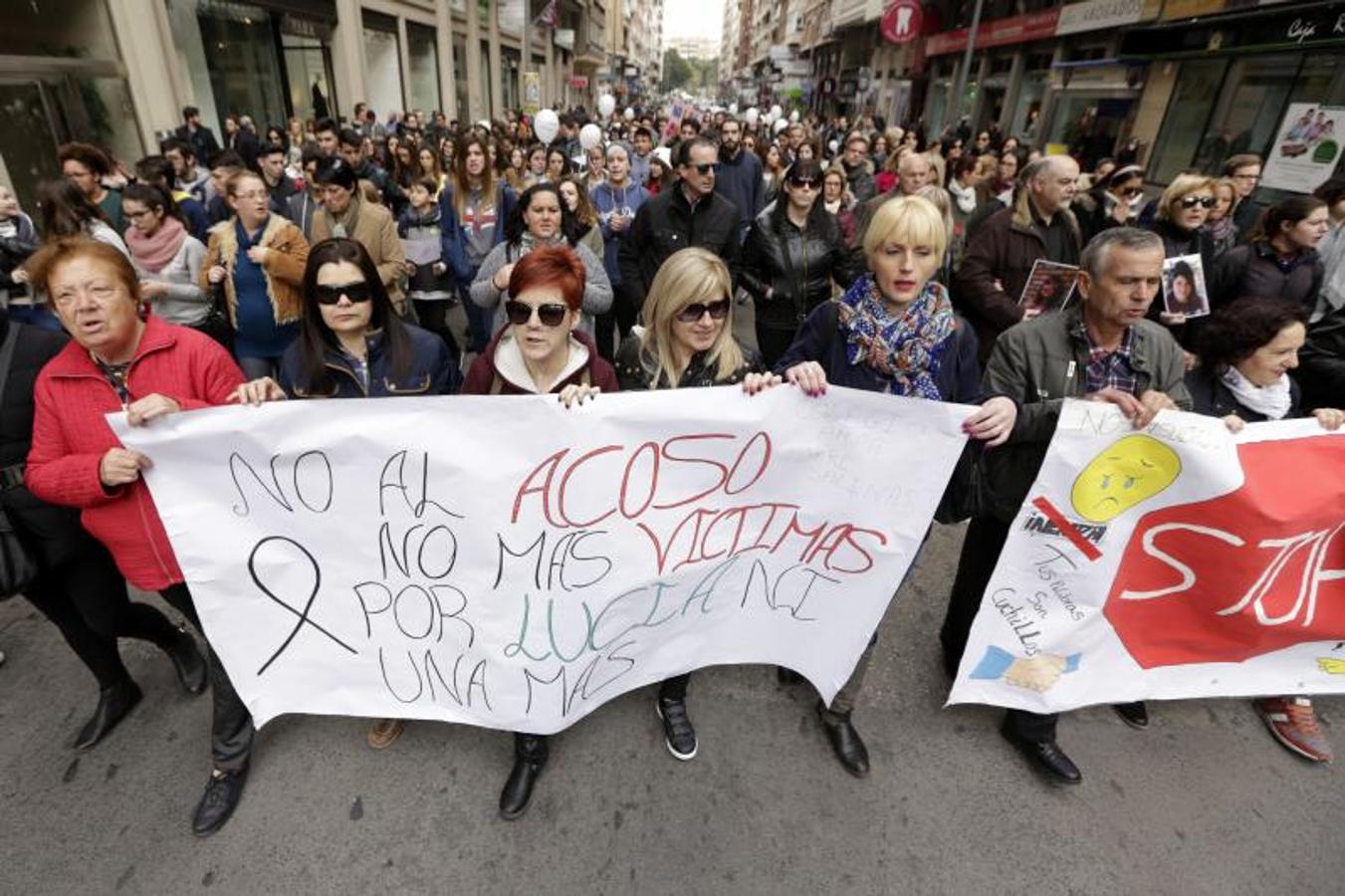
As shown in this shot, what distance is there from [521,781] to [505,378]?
141 cm

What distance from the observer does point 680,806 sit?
2.34 meters

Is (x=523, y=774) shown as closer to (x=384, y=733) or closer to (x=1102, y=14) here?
(x=384, y=733)

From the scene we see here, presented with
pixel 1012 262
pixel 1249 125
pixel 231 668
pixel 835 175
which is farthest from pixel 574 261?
pixel 1249 125

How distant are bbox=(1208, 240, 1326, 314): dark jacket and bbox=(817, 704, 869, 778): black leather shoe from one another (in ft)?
12.3

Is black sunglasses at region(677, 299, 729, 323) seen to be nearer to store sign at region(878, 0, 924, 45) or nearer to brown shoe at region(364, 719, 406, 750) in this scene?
brown shoe at region(364, 719, 406, 750)

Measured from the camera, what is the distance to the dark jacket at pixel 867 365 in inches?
90.2

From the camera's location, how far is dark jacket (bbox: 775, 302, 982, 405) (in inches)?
90.2

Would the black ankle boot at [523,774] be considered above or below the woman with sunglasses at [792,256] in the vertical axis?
below

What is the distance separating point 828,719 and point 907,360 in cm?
141

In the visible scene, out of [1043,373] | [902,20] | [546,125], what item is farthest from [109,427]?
[902,20]

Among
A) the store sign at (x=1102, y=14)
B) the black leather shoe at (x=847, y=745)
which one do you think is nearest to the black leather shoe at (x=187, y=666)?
the black leather shoe at (x=847, y=745)

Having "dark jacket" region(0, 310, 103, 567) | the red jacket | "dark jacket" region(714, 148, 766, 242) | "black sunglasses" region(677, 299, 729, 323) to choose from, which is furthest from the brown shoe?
"dark jacket" region(714, 148, 766, 242)

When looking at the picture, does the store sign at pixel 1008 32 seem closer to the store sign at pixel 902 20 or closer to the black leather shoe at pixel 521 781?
the store sign at pixel 902 20

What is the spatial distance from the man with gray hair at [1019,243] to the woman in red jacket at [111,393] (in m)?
3.86
